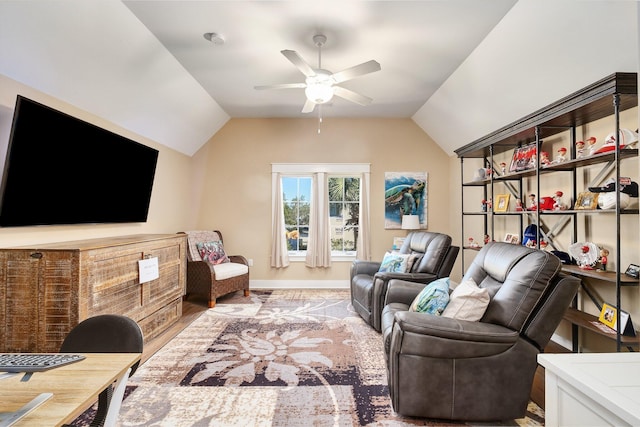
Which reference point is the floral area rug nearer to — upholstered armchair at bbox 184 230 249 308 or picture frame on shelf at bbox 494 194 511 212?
upholstered armchair at bbox 184 230 249 308

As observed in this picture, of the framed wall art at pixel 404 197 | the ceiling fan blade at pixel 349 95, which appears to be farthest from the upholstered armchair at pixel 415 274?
the ceiling fan blade at pixel 349 95

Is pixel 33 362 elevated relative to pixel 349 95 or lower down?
lower down

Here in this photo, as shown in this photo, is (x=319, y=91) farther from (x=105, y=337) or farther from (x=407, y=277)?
(x=105, y=337)

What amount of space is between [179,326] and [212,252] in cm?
135

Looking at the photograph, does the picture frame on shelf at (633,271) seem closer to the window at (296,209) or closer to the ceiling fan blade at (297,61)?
the ceiling fan blade at (297,61)

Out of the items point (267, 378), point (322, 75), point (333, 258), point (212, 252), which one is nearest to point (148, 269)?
point (267, 378)

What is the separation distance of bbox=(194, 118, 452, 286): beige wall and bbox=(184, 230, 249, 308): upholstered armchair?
1.61 feet

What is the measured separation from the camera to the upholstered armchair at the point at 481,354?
1.78 meters

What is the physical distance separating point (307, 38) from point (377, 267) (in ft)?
8.85

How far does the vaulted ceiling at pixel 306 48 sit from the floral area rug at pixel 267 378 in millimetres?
2373

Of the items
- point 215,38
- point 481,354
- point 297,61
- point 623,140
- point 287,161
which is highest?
point 215,38

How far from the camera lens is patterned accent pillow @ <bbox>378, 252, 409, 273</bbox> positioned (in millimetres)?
3650

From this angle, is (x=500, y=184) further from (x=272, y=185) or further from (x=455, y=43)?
(x=272, y=185)

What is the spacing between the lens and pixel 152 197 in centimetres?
416
